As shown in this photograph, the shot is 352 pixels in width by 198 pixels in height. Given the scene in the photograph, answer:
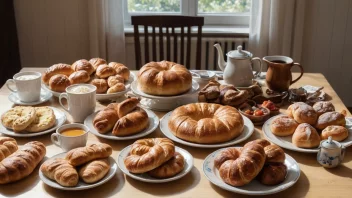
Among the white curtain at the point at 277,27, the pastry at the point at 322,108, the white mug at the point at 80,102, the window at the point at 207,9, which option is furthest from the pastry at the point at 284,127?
the window at the point at 207,9

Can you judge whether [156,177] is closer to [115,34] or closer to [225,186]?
[225,186]

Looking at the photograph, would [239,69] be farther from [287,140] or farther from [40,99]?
[40,99]

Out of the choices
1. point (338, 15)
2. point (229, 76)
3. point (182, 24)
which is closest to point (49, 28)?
point (182, 24)

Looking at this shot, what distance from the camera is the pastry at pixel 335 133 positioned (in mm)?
1334

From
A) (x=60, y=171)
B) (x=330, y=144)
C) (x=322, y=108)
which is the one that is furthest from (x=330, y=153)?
(x=60, y=171)

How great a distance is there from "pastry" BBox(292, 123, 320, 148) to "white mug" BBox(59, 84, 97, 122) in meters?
0.68

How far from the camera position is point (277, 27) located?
288 centimetres

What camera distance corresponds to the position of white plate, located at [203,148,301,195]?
1103 millimetres

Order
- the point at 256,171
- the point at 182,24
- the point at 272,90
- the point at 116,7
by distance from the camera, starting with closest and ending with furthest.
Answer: the point at 256,171 < the point at 272,90 < the point at 182,24 < the point at 116,7

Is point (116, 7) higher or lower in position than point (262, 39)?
higher

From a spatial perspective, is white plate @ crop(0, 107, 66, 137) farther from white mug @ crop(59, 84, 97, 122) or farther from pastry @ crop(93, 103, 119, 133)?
pastry @ crop(93, 103, 119, 133)

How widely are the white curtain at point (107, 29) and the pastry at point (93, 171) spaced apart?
6.15ft

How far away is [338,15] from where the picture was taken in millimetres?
3018

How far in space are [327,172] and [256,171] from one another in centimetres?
24
